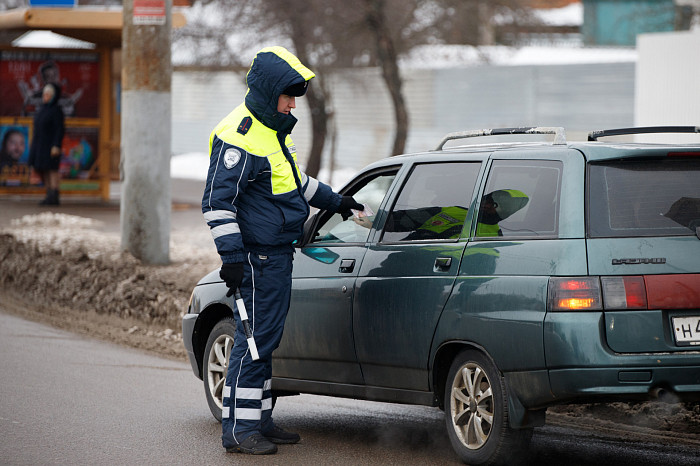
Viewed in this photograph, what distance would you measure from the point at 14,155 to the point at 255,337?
1675cm

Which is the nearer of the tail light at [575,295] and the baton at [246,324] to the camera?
the tail light at [575,295]

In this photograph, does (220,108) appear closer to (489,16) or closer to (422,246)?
(489,16)

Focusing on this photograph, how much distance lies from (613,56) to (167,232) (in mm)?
21427

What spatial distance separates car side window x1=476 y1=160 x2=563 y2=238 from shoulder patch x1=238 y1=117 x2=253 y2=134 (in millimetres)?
1342

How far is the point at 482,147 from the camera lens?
254 inches

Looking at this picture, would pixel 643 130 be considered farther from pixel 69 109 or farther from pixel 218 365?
pixel 69 109

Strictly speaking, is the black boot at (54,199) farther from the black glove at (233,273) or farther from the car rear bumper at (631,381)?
the car rear bumper at (631,381)

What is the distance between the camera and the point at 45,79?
22.2 metres

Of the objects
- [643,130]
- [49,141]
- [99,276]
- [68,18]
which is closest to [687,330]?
[643,130]

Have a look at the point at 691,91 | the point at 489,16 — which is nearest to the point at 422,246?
the point at 691,91

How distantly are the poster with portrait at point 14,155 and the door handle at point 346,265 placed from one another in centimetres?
1645

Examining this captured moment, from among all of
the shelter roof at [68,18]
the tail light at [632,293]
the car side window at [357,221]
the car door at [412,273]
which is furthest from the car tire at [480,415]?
the shelter roof at [68,18]

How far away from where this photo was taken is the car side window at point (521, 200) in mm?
5750

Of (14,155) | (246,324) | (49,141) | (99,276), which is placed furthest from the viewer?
(14,155)
